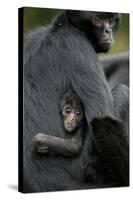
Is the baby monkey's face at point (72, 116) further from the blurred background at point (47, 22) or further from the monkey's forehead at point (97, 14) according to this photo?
the monkey's forehead at point (97, 14)

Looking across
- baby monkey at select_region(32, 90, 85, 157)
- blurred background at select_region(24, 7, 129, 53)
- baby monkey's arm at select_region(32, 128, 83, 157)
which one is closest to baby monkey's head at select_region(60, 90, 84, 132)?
baby monkey at select_region(32, 90, 85, 157)

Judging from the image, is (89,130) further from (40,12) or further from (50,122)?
(40,12)

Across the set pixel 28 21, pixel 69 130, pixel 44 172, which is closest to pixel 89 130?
pixel 69 130

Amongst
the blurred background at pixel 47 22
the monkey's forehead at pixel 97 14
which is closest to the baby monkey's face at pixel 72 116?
the blurred background at pixel 47 22

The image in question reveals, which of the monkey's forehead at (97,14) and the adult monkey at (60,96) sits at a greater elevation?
the monkey's forehead at (97,14)

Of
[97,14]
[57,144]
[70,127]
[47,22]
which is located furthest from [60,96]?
[97,14]

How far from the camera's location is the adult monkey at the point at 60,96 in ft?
23.3

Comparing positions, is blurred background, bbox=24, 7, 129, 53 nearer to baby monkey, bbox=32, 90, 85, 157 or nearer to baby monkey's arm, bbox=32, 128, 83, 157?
baby monkey, bbox=32, 90, 85, 157

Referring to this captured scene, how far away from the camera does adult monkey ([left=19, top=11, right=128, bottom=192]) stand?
7113 mm

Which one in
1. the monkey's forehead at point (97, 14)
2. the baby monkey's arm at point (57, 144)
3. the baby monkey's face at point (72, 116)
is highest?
the monkey's forehead at point (97, 14)

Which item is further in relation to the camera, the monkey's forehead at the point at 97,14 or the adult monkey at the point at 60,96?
the monkey's forehead at the point at 97,14

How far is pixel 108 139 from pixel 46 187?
868 mm

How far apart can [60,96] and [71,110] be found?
0.19 metres

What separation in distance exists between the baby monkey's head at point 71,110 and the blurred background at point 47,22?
2.73 feet
